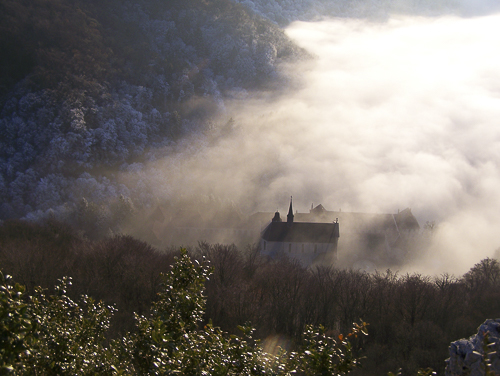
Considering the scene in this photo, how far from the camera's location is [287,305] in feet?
122

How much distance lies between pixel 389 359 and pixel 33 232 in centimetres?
4414

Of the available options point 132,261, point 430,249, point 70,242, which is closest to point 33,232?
point 70,242

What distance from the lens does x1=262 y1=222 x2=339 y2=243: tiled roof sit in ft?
238

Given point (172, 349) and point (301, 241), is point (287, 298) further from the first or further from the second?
point (301, 241)

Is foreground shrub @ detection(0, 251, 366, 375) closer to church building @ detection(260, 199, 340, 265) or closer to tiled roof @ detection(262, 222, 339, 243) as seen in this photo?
church building @ detection(260, 199, 340, 265)

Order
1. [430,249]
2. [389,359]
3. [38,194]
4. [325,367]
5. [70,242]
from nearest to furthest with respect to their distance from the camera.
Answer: [325,367] < [389,359] < [70,242] < [38,194] < [430,249]

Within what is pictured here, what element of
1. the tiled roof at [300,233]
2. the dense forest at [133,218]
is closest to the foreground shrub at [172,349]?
the dense forest at [133,218]

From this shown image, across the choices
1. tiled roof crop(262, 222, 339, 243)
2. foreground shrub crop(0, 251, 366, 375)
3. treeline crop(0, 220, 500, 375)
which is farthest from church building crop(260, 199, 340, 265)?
foreground shrub crop(0, 251, 366, 375)

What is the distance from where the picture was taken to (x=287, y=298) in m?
38.8

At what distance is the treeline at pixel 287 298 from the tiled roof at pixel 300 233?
24.4 meters

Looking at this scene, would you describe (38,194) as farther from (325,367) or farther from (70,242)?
(325,367)

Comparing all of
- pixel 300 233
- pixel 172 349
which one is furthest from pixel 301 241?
pixel 172 349

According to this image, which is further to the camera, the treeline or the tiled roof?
the tiled roof

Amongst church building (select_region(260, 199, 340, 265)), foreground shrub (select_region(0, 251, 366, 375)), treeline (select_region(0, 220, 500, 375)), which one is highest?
church building (select_region(260, 199, 340, 265))
